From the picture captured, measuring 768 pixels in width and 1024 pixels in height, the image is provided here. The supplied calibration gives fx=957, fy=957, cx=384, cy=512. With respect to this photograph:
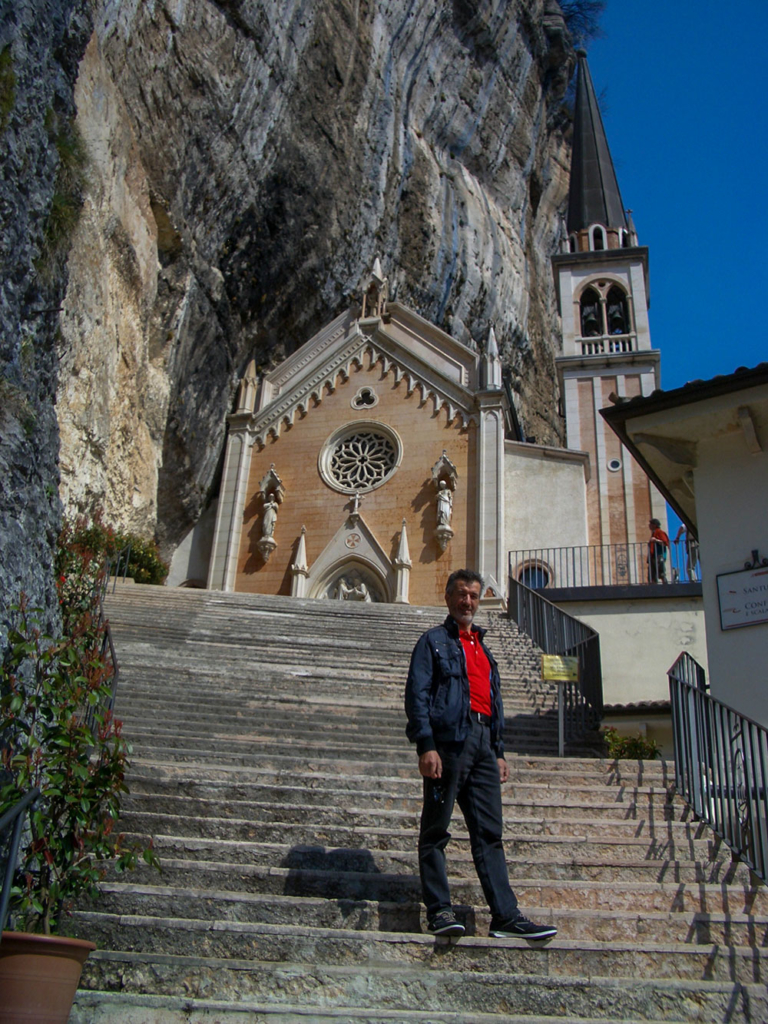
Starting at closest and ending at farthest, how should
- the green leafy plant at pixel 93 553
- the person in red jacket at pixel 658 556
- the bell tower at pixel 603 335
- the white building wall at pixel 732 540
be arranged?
the white building wall at pixel 732 540 → the green leafy plant at pixel 93 553 → the person in red jacket at pixel 658 556 → the bell tower at pixel 603 335

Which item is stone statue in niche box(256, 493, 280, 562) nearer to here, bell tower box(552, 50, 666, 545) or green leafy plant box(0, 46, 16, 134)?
bell tower box(552, 50, 666, 545)

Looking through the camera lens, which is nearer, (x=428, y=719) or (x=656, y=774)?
(x=428, y=719)

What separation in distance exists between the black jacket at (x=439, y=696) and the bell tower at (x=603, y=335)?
1775cm

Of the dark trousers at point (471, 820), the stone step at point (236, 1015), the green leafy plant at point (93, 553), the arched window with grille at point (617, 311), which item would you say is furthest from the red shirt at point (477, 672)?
the arched window with grille at point (617, 311)

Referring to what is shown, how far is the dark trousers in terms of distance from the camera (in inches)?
178

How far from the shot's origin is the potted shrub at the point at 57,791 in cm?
448

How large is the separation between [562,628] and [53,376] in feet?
23.0

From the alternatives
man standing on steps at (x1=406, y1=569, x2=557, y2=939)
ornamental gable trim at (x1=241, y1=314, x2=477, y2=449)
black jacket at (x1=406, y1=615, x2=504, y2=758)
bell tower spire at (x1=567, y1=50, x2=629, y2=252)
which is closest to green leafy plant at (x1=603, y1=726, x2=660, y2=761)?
man standing on steps at (x1=406, y1=569, x2=557, y2=939)

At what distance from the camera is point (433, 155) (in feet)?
91.7

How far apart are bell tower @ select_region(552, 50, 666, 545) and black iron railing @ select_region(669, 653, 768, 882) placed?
16.0 metres

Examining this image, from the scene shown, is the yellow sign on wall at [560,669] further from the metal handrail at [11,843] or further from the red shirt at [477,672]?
the metal handrail at [11,843]

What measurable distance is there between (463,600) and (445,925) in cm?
165

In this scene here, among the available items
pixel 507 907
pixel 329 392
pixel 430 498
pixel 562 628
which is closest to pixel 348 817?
pixel 507 907

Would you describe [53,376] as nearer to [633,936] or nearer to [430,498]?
[633,936]
